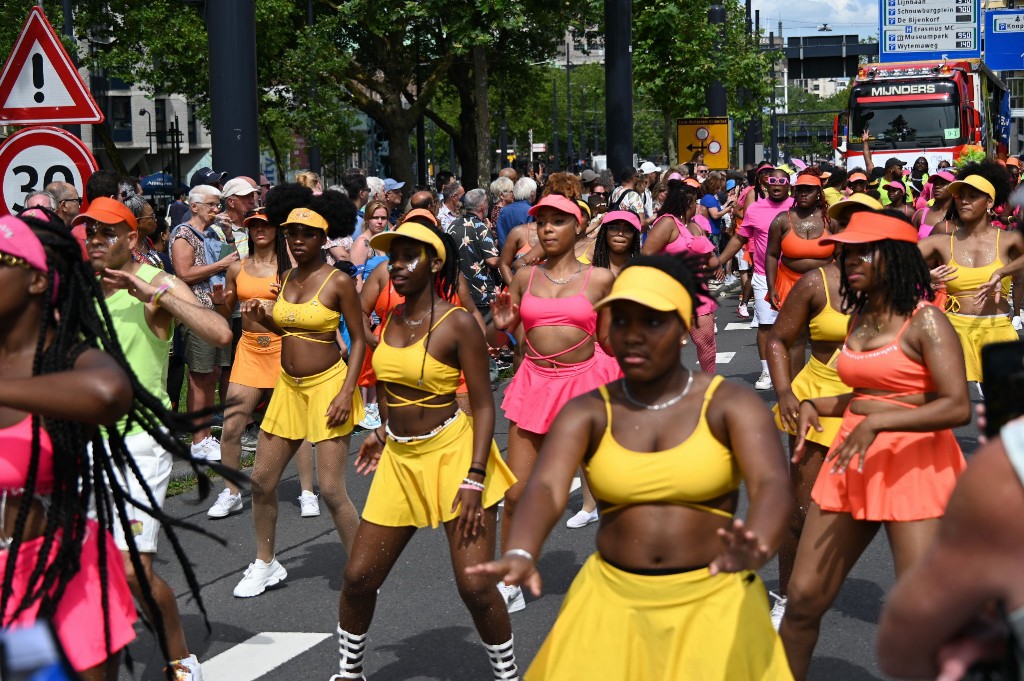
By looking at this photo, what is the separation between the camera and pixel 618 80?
25.0 metres

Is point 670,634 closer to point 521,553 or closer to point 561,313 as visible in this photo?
point 521,553

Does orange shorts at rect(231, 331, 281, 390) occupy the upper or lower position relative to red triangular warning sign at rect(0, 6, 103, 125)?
lower

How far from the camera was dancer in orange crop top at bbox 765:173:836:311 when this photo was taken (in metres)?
10.7

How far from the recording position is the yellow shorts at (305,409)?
24.6 ft

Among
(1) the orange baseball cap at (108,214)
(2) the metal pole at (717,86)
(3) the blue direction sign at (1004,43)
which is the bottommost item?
(1) the orange baseball cap at (108,214)

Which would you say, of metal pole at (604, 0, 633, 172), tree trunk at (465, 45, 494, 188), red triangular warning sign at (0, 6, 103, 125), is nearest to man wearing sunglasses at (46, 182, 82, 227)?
red triangular warning sign at (0, 6, 103, 125)

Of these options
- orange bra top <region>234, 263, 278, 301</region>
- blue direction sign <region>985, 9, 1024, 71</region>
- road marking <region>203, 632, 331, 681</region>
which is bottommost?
road marking <region>203, 632, 331, 681</region>

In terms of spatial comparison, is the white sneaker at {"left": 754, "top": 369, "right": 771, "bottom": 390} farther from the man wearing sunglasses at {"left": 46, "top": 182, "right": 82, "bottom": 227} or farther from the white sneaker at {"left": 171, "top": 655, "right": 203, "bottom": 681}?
the white sneaker at {"left": 171, "top": 655, "right": 203, "bottom": 681}

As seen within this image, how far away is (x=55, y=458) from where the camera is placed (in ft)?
12.8

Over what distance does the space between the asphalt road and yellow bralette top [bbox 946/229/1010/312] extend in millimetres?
1711

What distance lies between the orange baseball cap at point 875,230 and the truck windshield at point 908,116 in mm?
27607

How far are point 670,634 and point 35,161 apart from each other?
5668mm

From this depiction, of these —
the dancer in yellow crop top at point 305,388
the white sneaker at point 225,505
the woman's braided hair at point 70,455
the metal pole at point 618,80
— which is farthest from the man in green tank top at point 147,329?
the metal pole at point 618,80

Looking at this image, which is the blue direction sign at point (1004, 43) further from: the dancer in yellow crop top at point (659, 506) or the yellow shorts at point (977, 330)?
the dancer in yellow crop top at point (659, 506)
